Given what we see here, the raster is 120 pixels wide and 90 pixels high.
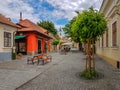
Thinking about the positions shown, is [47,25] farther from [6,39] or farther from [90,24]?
[90,24]

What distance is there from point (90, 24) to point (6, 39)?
460 inches

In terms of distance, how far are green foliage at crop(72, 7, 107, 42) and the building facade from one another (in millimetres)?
9951

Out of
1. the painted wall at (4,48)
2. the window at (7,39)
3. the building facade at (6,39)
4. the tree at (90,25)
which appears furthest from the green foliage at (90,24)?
the window at (7,39)

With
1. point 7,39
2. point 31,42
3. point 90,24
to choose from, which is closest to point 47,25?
point 31,42

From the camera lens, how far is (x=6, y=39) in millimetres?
17984

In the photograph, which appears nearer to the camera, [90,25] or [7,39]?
[90,25]

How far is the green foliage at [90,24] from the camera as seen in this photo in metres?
8.69

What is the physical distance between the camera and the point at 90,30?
28.8 feet

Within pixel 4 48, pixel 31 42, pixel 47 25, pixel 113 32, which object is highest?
pixel 47 25

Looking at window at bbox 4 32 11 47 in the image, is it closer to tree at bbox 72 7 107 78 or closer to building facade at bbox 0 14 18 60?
building facade at bbox 0 14 18 60

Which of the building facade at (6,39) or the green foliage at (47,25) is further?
the green foliage at (47,25)

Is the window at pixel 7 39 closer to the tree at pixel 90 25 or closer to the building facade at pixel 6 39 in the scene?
the building facade at pixel 6 39

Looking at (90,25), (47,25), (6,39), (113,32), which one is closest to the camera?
(90,25)

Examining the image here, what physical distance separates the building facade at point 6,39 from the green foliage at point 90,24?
9951mm
